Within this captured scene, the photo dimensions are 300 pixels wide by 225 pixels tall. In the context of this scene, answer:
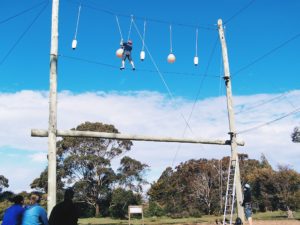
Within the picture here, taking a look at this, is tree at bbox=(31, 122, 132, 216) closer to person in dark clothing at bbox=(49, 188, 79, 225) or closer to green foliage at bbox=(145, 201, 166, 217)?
green foliage at bbox=(145, 201, 166, 217)

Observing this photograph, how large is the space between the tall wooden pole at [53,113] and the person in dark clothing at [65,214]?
4.73m

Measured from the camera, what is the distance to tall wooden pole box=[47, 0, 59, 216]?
37.7 ft

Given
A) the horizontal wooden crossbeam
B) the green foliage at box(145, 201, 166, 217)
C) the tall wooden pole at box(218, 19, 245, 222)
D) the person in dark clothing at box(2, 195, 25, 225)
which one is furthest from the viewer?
the green foliage at box(145, 201, 166, 217)

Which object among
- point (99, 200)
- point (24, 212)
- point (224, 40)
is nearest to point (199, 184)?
point (99, 200)

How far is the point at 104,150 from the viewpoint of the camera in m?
44.4

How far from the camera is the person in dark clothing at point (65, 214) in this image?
6.73 metres

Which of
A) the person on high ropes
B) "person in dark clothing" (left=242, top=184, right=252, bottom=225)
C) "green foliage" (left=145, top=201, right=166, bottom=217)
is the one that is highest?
the person on high ropes

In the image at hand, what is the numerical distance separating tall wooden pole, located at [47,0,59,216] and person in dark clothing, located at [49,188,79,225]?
4733 mm

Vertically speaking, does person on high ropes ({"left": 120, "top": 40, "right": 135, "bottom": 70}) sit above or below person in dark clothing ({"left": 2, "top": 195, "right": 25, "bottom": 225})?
above

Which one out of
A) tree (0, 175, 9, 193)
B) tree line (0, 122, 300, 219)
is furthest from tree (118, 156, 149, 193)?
tree (0, 175, 9, 193)

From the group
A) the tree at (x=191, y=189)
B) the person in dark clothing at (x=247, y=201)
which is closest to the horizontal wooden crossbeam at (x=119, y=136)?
the person in dark clothing at (x=247, y=201)

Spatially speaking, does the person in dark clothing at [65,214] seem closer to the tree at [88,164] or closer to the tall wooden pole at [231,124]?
the tall wooden pole at [231,124]

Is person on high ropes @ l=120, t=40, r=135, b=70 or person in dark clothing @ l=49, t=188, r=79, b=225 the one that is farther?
person on high ropes @ l=120, t=40, r=135, b=70

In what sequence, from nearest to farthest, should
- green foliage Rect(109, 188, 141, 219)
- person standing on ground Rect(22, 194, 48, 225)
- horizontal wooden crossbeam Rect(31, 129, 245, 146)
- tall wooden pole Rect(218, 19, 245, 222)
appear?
person standing on ground Rect(22, 194, 48, 225)
horizontal wooden crossbeam Rect(31, 129, 245, 146)
tall wooden pole Rect(218, 19, 245, 222)
green foliage Rect(109, 188, 141, 219)
